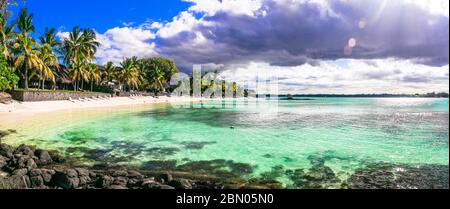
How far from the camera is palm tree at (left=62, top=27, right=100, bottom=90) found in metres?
47.1

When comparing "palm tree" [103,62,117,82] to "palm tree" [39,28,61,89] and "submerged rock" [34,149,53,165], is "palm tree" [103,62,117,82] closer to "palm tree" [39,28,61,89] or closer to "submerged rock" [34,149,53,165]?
"palm tree" [39,28,61,89]

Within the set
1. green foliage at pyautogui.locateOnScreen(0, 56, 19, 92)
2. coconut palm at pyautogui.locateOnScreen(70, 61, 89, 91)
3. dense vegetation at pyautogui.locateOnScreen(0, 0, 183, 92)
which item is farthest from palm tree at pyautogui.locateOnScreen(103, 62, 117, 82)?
green foliage at pyautogui.locateOnScreen(0, 56, 19, 92)

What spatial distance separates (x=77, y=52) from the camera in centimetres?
4928

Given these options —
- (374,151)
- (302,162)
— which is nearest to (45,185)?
(302,162)

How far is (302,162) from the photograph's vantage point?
423 inches

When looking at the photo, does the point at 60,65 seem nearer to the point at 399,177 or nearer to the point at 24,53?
the point at 24,53

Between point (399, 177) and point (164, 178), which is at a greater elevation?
point (164, 178)

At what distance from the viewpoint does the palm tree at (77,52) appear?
47094 mm

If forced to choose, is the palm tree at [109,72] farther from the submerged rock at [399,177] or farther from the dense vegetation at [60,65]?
the submerged rock at [399,177]

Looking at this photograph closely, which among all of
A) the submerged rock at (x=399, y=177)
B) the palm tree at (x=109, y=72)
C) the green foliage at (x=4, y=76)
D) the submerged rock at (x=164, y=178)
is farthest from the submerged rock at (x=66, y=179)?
the palm tree at (x=109, y=72)

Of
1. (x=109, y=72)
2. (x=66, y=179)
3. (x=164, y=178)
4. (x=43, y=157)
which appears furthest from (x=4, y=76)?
(x=109, y=72)
